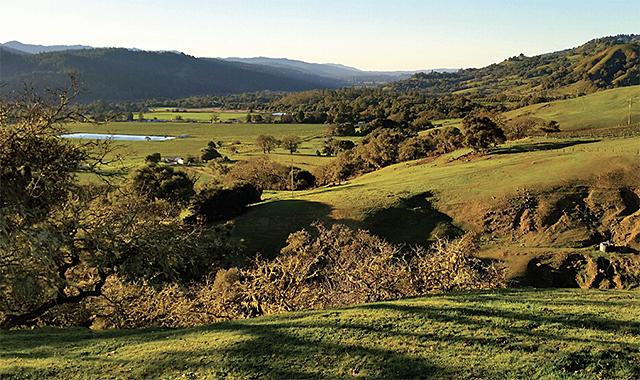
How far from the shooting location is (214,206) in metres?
53.8

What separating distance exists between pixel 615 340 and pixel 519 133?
90.2m

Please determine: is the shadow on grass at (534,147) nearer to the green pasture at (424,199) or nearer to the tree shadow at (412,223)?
the green pasture at (424,199)

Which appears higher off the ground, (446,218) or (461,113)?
(461,113)

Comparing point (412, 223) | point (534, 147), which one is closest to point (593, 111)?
point (534, 147)

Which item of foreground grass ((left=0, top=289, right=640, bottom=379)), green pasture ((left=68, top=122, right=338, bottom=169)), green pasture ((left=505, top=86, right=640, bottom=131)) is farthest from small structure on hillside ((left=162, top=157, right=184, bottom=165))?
foreground grass ((left=0, top=289, right=640, bottom=379))

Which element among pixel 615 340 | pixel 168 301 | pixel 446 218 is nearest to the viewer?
pixel 615 340

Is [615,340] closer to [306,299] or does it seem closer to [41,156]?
[306,299]

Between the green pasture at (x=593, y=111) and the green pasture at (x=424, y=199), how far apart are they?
4507 cm

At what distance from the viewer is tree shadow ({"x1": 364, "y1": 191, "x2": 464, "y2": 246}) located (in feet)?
145

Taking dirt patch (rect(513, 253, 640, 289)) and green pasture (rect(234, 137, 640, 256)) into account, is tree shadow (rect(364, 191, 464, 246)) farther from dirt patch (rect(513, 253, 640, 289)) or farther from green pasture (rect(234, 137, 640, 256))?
dirt patch (rect(513, 253, 640, 289))

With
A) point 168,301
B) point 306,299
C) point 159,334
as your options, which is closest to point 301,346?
point 159,334

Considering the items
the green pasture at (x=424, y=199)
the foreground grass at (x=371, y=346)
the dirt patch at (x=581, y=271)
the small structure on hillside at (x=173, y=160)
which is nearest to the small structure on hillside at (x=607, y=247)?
the dirt patch at (x=581, y=271)

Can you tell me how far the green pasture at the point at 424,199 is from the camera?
46.0 meters

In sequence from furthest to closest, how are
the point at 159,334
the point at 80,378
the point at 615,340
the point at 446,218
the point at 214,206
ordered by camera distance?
the point at 214,206, the point at 446,218, the point at 159,334, the point at 615,340, the point at 80,378
